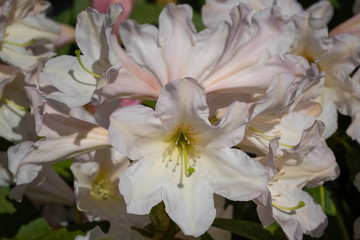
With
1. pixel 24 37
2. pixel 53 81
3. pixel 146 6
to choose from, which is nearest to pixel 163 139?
pixel 53 81

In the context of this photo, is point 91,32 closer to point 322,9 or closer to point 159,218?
point 159,218

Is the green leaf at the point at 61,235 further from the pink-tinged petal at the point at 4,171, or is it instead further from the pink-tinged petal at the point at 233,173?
the pink-tinged petal at the point at 233,173

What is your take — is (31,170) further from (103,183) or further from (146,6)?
(146,6)

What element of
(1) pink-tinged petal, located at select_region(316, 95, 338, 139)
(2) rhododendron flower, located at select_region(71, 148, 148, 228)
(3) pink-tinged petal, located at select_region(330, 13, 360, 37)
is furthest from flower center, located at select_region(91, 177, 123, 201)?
(3) pink-tinged petal, located at select_region(330, 13, 360, 37)

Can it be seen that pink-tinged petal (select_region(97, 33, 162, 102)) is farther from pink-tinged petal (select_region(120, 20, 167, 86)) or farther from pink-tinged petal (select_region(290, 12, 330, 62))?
pink-tinged petal (select_region(290, 12, 330, 62))

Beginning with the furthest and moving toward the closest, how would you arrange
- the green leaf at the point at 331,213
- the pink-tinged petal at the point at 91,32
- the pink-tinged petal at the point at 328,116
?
the green leaf at the point at 331,213
the pink-tinged petal at the point at 328,116
the pink-tinged petal at the point at 91,32

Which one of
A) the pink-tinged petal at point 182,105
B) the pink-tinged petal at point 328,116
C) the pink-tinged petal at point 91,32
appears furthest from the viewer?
the pink-tinged petal at point 328,116

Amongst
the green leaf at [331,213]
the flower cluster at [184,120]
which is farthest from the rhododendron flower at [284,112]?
the green leaf at [331,213]
